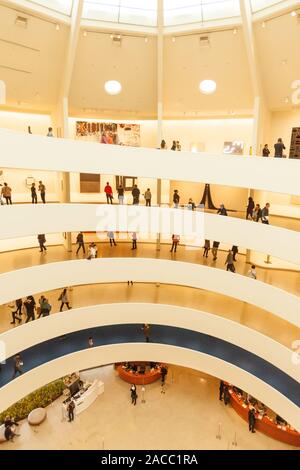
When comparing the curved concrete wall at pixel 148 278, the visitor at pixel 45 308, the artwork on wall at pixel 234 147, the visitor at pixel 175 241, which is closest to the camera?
the curved concrete wall at pixel 148 278

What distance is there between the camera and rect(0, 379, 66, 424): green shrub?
54.5 feet

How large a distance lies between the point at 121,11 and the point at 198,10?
3203mm

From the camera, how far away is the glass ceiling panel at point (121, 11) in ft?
49.0

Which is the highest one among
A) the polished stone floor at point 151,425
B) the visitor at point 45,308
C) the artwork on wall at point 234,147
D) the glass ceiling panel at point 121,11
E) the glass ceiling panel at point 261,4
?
the glass ceiling panel at point 121,11

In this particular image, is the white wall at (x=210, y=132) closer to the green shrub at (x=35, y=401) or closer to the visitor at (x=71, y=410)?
the visitor at (x=71, y=410)

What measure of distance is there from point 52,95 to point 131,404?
15673 mm

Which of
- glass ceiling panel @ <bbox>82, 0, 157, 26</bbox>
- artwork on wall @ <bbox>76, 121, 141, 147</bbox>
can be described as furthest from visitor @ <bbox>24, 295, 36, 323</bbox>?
glass ceiling panel @ <bbox>82, 0, 157, 26</bbox>

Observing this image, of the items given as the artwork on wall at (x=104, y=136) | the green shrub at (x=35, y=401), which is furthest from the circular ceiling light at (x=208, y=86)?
the green shrub at (x=35, y=401)

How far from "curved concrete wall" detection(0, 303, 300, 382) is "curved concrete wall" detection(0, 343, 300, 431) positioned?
3.44 ft

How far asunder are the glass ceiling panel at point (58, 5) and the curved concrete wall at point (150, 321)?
12.2 m

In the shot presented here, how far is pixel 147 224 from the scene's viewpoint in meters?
15.2

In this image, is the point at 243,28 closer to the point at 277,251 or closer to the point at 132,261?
the point at 277,251

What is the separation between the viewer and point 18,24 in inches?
547

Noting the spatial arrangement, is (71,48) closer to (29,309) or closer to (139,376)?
(29,309)
